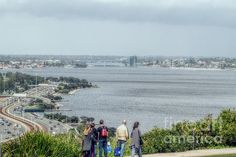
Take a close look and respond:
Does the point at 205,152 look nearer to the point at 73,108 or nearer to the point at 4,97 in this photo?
the point at 73,108

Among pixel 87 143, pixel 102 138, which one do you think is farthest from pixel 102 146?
pixel 87 143

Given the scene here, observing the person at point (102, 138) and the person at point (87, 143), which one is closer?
the person at point (87, 143)

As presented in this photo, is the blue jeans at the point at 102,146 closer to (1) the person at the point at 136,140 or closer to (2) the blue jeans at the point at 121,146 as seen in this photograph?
(2) the blue jeans at the point at 121,146

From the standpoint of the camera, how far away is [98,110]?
98312mm

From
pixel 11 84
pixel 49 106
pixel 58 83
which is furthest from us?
pixel 58 83

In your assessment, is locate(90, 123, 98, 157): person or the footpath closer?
locate(90, 123, 98, 157): person

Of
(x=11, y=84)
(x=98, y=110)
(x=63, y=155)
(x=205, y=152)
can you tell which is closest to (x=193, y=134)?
(x=205, y=152)

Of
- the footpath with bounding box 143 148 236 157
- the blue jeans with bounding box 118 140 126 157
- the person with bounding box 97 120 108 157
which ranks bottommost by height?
the footpath with bounding box 143 148 236 157

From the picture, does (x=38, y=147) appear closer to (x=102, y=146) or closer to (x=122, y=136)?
(x=102, y=146)

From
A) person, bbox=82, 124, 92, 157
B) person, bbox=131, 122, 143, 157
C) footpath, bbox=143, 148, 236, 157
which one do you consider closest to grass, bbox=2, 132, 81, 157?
person, bbox=82, 124, 92, 157

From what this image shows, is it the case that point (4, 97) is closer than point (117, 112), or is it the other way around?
point (117, 112)

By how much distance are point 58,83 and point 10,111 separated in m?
55.8

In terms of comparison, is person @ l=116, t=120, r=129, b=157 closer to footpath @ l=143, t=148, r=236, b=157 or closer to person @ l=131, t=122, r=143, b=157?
person @ l=131, t=122, r=143, b=157

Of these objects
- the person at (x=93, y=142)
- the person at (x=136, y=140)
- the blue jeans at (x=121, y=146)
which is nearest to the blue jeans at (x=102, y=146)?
the person at (x=93, y=142)
